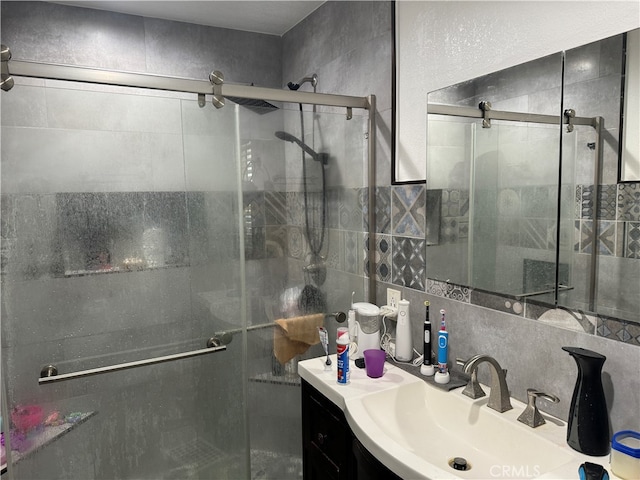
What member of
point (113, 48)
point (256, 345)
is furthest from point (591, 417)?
point (113, 48)

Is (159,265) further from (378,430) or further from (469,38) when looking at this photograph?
(469,38)

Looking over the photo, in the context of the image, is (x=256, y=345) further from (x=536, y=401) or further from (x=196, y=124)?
(x=536, y=401)

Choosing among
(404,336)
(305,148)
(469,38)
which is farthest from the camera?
(305,148)

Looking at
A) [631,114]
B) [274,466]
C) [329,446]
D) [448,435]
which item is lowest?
[274,466]

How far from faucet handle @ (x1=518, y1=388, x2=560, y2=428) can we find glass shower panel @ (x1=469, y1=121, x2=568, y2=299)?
288mm

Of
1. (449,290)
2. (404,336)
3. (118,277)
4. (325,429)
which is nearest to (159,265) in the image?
(118,277)

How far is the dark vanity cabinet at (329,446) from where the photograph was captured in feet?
4.30

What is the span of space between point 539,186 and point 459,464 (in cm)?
84

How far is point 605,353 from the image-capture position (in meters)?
1.12

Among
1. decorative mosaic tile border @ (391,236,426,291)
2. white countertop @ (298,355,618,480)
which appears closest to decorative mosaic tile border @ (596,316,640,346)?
white countertop @ (298,355,618,480)

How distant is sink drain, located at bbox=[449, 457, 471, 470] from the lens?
1.24m

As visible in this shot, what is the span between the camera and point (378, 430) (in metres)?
1.25

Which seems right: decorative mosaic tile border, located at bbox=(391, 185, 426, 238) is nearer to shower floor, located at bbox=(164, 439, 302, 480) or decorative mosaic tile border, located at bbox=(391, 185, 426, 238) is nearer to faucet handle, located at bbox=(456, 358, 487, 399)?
faucet handle, located at bbox=(456, 358, 487, 399)

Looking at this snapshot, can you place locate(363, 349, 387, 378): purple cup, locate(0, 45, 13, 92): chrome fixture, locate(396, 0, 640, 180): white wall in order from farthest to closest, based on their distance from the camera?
locate(363, 349, 387, 378): purple cup
locate(0, 45, 13, 92): chrome fixture
locate(396, 0, 640, 180): white wall
